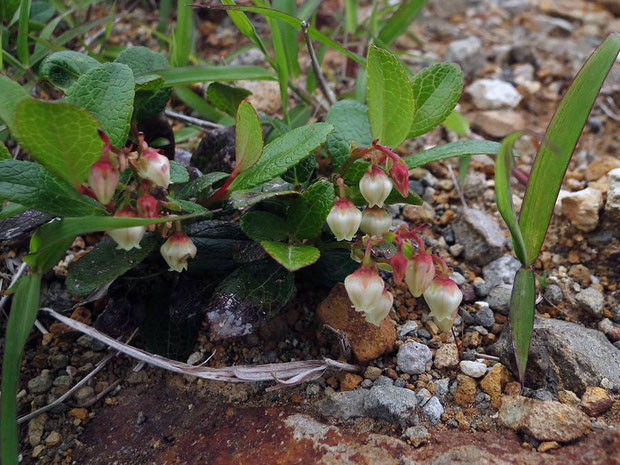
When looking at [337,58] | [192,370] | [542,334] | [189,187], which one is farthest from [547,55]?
[192,370]

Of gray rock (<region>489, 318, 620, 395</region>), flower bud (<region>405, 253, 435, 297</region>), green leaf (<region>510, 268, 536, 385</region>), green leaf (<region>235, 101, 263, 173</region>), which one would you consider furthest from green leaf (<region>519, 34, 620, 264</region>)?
green leaf (<region>235, 101, 263, 173</region>)

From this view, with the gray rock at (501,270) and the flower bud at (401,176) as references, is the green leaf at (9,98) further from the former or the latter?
the gray rock at (501,270)

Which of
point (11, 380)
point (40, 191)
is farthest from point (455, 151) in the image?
point (11, 380)

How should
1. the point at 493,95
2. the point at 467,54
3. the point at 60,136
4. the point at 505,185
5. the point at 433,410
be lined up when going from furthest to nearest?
the point at 467,54
the point at 493,95
the point at 433,410
the point at 505,185
the point at 60,136

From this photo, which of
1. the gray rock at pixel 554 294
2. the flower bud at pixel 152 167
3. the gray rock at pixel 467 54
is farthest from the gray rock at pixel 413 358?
the gray rock at pixel 467 54

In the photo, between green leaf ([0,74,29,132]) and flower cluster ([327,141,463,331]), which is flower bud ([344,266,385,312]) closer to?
flower cluster ([327,141,463,331])

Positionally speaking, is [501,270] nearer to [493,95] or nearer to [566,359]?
[566,359]
